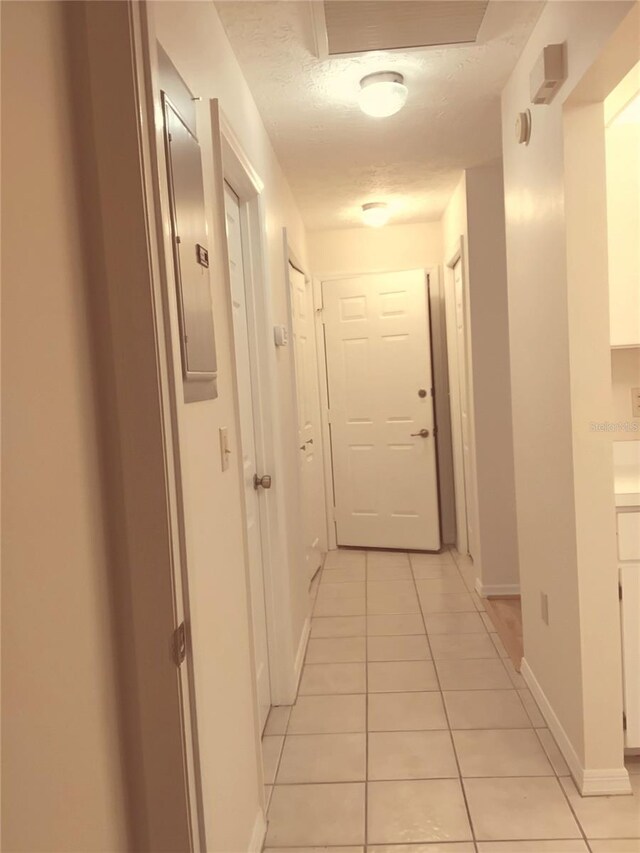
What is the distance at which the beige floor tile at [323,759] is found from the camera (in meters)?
2.20

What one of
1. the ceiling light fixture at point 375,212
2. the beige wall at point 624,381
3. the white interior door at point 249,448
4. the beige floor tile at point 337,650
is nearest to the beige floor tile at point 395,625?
the beige floor tile at point 337,650

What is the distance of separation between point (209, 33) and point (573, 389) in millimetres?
1499

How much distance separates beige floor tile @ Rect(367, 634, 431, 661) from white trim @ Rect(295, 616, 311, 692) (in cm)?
32

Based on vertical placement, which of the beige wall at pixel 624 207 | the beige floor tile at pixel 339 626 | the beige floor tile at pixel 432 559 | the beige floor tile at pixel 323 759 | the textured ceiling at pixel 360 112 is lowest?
the beige floor tile at pixel 339 626

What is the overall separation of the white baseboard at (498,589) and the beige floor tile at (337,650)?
88 cm

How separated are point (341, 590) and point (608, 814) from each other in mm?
2336

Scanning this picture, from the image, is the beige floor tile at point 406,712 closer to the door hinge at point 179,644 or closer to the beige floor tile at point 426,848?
the beige floor tile at point 426,848

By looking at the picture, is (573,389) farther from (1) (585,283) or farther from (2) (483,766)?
(2) (483,766)

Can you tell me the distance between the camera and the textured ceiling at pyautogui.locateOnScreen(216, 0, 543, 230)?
209cm

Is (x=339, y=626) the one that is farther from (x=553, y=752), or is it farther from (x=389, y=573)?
(x=553, y=752)

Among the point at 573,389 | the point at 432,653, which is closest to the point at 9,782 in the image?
the point at 573,389

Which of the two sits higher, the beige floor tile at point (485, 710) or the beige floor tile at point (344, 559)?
the beige floor tile at point (485, 710)

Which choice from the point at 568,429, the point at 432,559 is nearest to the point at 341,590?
the point at 432,559

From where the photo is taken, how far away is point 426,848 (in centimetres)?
183
